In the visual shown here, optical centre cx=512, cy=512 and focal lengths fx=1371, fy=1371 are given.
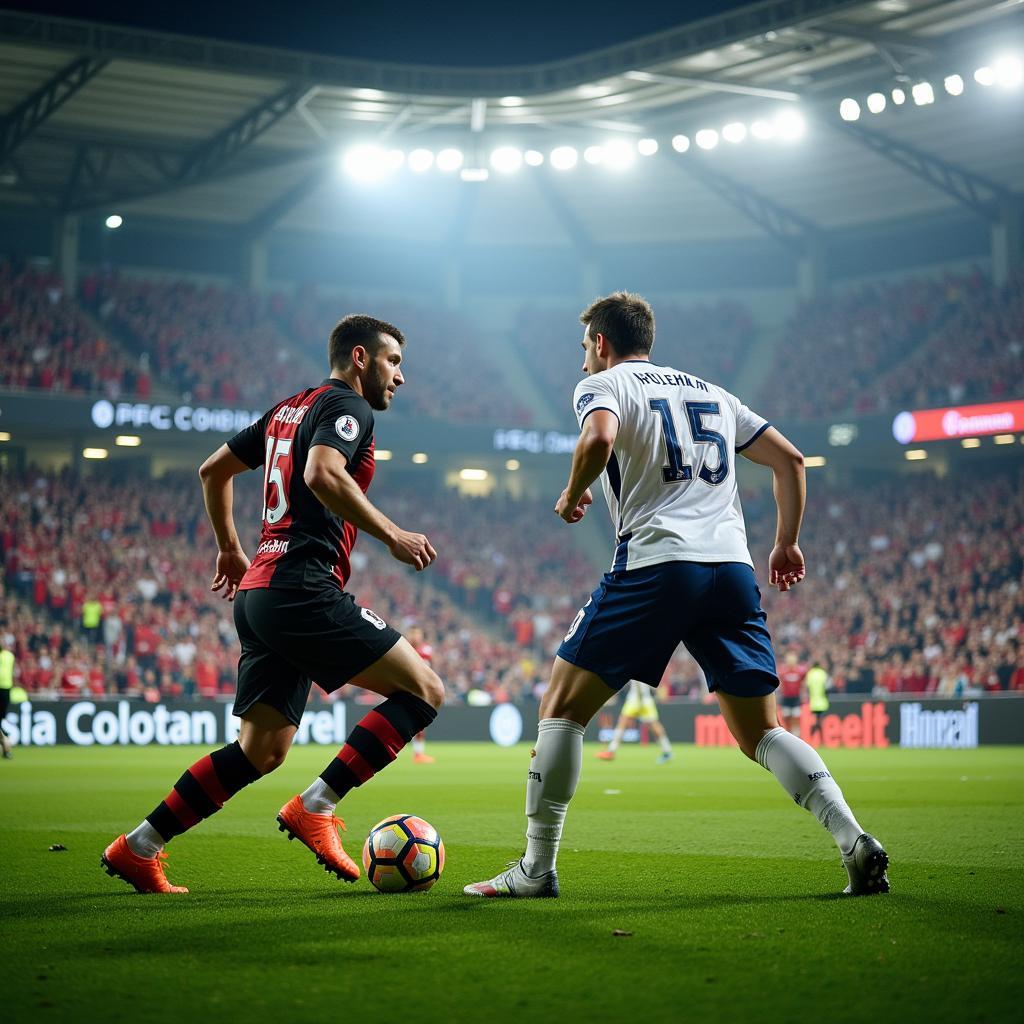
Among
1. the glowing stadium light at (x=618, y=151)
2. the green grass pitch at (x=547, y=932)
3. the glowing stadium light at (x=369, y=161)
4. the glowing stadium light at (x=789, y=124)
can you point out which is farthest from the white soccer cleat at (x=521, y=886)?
the glowing stadium light at (x=618, y=151)

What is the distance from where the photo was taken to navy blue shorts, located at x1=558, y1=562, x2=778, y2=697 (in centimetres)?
553

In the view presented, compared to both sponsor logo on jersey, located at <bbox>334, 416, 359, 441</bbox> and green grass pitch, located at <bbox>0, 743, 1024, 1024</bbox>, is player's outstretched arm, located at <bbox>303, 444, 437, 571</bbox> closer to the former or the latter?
sponsor logo on jersey, located at <bbox>334, 416, 359, 441</bbox>

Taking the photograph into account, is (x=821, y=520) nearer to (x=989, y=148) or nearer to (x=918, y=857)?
(x=989, y=148)

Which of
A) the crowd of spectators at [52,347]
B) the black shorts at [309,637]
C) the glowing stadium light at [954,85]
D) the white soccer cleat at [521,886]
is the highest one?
the glowing stadium light at [954,85]

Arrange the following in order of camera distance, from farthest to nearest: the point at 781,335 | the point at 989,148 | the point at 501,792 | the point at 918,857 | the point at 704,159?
the point at 781,335
the point at 704,159
the point at 989,148
the point at 501,792
the point at 918,857

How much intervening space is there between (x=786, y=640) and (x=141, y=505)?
16821 millimetres

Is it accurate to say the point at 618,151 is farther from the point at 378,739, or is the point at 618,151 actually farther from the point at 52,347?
the point at 378,739

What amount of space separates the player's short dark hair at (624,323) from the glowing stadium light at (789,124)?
2696 cm

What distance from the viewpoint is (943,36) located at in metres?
27.5

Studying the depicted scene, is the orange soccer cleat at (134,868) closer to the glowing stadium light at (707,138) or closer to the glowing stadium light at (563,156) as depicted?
the glowing stadium light at (707,138)

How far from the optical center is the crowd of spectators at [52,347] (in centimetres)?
3319

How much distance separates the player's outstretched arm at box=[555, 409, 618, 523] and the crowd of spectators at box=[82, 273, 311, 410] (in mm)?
30896

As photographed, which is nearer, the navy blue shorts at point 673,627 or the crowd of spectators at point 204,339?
the navy blue shorts at point 673,627

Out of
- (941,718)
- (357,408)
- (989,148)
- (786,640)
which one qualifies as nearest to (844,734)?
(941,718)
